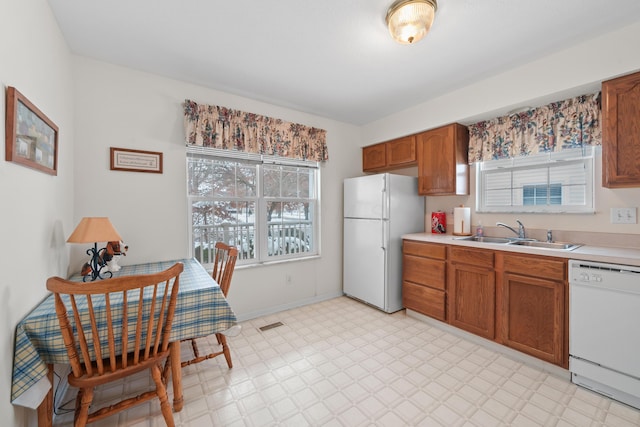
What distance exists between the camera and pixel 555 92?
2135 mm

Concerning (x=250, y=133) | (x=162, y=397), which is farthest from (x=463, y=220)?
(x=162, y=397)

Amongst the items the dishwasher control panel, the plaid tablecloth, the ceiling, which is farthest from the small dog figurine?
the dishwasher control panel

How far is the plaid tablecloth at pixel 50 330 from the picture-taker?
1.19m

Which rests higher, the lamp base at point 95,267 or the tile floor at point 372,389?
the lamp base at point 95,267

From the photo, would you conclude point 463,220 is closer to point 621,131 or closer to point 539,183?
point 539,183

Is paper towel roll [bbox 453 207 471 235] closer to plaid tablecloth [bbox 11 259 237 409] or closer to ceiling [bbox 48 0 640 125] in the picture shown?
ceiling [bbox 48 0 640 125]

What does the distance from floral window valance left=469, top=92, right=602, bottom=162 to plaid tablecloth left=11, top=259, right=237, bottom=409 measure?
290 cm

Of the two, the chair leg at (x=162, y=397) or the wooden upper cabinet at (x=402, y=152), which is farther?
the wooden upper cabinet at (x=402, y=152)

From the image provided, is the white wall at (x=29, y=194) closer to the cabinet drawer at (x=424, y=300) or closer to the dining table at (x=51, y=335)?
the dining table at (x=51, y=335)

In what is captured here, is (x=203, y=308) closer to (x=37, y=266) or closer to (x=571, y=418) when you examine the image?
(x=37, y=266)

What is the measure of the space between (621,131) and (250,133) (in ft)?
10.1

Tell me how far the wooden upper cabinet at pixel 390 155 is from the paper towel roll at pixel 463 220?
31.8 inches

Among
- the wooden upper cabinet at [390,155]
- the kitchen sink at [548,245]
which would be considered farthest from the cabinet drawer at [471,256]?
the wooden upper cabinet at [390,155]

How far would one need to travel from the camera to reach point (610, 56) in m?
1.87
